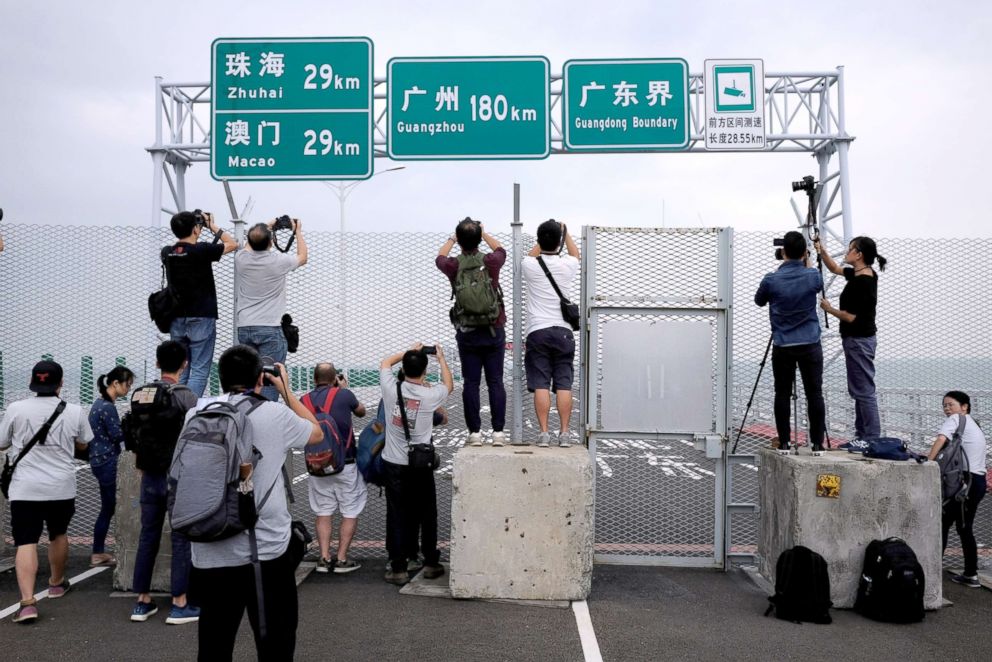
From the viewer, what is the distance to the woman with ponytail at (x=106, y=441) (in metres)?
6.66

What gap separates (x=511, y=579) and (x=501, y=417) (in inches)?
51.6

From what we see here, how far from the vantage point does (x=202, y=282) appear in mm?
6418

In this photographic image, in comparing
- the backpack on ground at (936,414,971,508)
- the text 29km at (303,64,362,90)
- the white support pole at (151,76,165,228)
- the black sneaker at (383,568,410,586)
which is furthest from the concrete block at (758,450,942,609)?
the white support pole at (151,76,165,228)

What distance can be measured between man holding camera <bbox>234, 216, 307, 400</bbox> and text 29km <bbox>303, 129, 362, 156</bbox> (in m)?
3.63

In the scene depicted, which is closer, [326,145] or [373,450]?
[373,450]

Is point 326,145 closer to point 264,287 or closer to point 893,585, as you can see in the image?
point 264,287

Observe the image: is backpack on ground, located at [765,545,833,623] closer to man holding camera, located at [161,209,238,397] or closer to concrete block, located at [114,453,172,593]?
concrete block, located at [114,453,172,593]

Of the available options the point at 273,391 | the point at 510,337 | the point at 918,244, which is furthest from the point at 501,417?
the point at 918,244

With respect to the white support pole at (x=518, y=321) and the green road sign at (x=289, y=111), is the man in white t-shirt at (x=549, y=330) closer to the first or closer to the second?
the white support pole at (x=518, y=321)

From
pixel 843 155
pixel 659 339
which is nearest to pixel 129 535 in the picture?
pixel 659 339

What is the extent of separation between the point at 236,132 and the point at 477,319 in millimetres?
5549

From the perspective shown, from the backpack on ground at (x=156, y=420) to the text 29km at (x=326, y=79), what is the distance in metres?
6.09

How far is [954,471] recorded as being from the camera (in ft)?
20.7

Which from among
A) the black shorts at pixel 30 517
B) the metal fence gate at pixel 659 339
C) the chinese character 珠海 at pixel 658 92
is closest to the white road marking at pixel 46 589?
the black shorts at pixel 30 517
